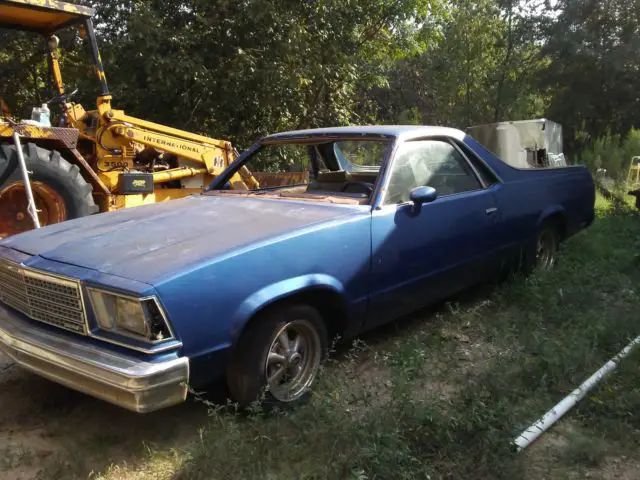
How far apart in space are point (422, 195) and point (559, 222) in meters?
2.29

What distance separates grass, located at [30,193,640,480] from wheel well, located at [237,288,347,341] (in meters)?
0.28

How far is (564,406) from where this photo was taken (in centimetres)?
291

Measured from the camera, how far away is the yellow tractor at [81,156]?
583 cm

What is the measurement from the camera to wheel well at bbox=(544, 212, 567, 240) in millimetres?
5111

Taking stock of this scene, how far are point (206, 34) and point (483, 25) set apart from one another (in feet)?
42.0

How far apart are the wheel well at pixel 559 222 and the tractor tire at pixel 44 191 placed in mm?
4597

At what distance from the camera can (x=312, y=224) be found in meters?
3.16

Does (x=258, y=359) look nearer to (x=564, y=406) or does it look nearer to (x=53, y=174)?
(x=564, y=406)

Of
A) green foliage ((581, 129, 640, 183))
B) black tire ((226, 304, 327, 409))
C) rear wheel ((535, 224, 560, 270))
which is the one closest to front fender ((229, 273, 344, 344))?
black tire ((226, 304, 327, 409))

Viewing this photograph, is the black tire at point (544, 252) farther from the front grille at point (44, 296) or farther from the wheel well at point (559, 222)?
the front grille at point (44, 296)

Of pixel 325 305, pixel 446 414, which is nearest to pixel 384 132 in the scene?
pixel 325 305

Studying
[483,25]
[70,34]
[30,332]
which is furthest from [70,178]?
[483,25]

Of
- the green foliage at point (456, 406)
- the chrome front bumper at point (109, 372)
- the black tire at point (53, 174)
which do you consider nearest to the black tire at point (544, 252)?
the green foliage at point (456, 406)

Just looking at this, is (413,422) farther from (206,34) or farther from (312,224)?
(206,34)
